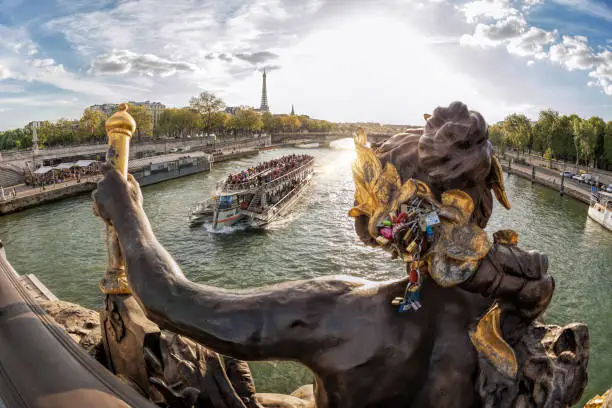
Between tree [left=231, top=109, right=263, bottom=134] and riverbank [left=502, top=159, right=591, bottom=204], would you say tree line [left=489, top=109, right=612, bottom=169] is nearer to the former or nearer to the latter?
riverbank [left=502, top=159, right=591, bottom=204]

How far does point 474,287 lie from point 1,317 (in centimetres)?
245

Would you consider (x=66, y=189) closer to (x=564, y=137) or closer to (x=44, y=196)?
(x=44, y=196)

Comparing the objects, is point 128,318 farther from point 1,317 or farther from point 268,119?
point 268,119

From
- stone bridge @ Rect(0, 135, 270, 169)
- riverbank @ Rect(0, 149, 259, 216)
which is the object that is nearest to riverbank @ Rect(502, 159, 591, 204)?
riverbank @ Rect(0, 149, 259, 216)

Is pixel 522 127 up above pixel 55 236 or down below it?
above

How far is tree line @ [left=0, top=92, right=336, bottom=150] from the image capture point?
4481cm

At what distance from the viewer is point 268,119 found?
85812 mm

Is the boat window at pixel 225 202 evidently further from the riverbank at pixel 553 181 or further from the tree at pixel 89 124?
the tree at pixel 89 124

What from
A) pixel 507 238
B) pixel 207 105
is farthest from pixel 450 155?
pixel 207 105

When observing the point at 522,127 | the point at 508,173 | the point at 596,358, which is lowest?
the point at 596,358

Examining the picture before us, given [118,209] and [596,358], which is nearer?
[118,209]

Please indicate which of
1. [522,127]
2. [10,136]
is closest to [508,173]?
[522,127]

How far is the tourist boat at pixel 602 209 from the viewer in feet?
63.0

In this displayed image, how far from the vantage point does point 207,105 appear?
5800 centimetres
